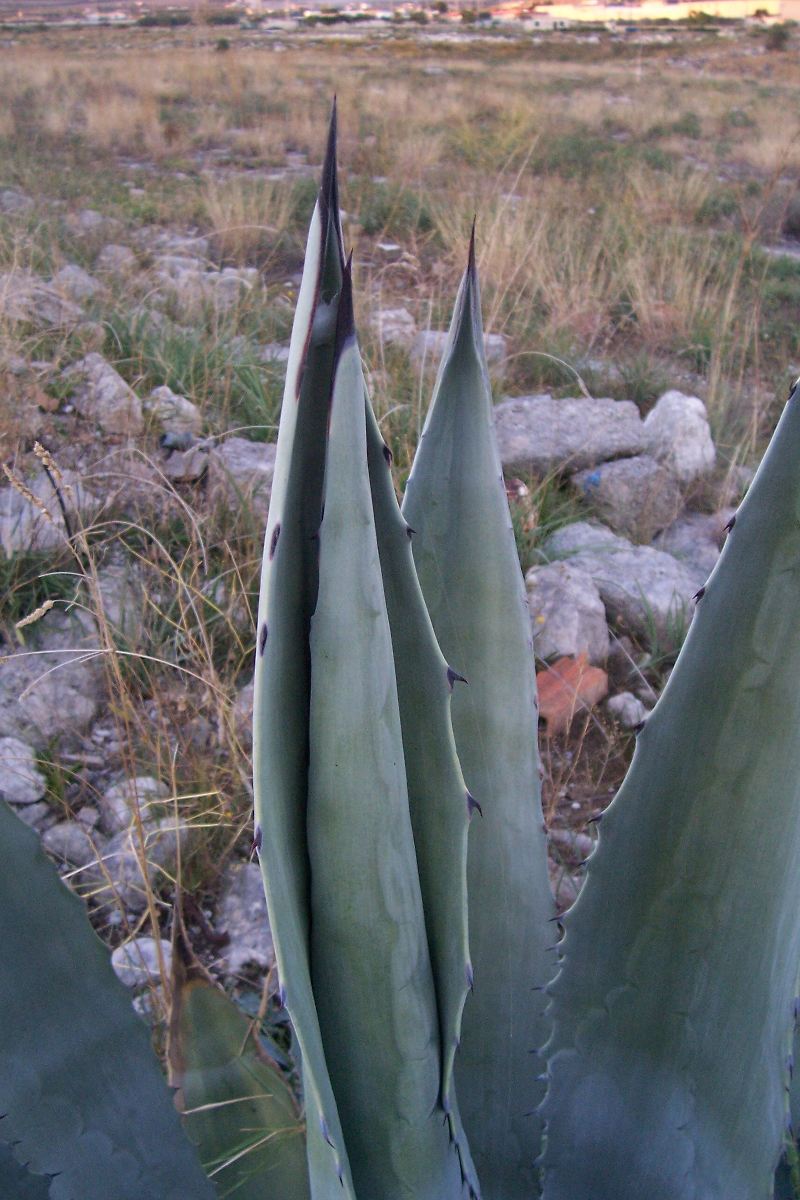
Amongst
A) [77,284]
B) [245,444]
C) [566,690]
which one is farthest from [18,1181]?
[77,284]

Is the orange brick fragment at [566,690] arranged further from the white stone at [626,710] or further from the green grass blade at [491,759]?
the green grass blade at [491,759]

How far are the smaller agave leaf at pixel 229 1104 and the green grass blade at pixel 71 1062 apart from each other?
0.67 feet

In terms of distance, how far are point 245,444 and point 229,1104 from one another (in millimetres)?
2238

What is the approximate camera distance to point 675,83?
2062 centimetres

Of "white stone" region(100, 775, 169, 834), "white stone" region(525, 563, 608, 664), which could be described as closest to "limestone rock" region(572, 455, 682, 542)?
"white stone" region(525, 563, 608, 664)

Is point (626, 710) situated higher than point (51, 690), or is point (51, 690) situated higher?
point (51, 690)

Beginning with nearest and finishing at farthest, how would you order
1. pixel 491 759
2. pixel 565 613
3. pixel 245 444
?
pixel 491 759 → pixel 565 613 → pixel 245 444

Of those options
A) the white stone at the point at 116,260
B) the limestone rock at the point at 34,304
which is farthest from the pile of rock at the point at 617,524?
the white stone at the point at 116,260

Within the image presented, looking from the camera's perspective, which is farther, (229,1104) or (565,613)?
(565,613)

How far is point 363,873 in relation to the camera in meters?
0.64

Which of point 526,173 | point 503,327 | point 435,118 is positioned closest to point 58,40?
point 435,118

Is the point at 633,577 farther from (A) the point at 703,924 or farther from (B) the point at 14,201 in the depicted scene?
(B) the point at 14,201

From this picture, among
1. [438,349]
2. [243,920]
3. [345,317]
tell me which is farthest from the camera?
[438,349]

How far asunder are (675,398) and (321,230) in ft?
10.6
